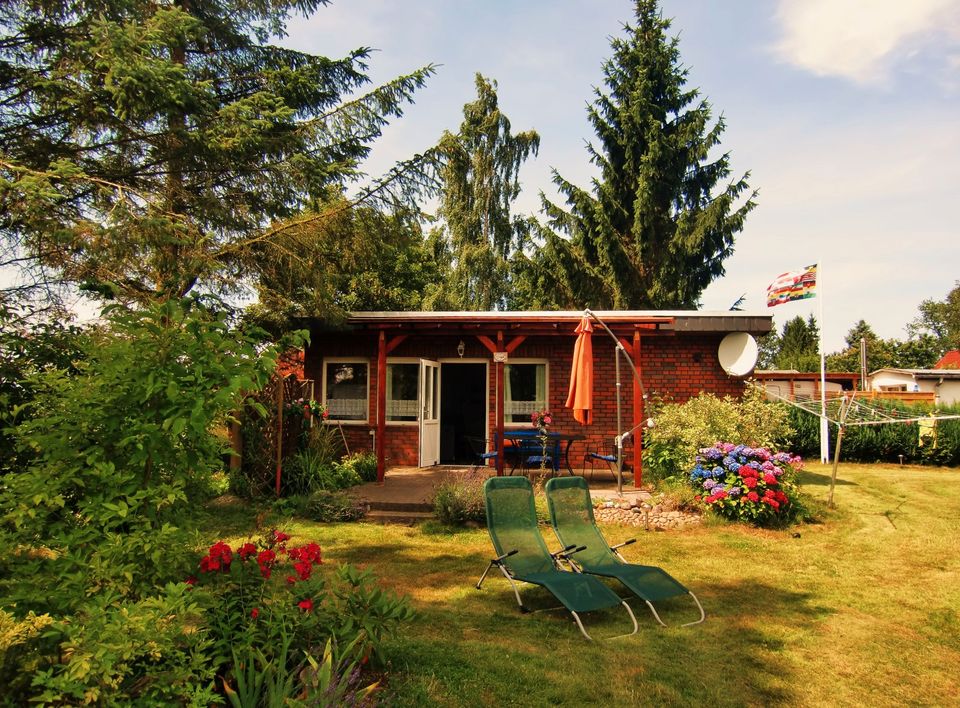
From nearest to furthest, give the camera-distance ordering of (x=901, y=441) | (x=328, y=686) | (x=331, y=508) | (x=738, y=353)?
(x=328, y=686), (x=331, y=508), (x=738, y=353), (x=901, y=441)

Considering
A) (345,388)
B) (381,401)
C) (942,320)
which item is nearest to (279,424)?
(381,401)

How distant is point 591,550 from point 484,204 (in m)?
19.2

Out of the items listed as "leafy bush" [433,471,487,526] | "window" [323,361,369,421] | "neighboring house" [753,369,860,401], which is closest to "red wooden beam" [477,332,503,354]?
"leafy bush" [433,471,487,526]

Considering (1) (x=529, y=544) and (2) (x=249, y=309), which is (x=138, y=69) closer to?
(2) (x=249, y=309)

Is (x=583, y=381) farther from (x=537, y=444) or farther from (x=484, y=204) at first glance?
(x=484, y=204)

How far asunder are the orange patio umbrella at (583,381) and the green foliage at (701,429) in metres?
1.46

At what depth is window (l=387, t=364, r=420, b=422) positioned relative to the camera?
13.2 m

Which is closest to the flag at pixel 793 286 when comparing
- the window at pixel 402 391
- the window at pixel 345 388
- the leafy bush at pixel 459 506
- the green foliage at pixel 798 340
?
the window at pixel 402 391

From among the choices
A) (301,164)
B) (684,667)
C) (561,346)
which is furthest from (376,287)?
(684,667)

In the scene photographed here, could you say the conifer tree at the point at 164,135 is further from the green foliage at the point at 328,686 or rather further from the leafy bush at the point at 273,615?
the green foliage at the point at 328,686

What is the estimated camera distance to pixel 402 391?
13.4 metres

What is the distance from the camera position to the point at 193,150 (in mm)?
9023

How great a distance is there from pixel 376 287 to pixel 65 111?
1538cm

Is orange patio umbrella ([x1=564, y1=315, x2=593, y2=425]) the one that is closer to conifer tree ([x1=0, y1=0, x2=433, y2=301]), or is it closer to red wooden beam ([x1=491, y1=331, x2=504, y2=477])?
red wooden beam ([x1=491, y1=331, x2=504, y2=477])
